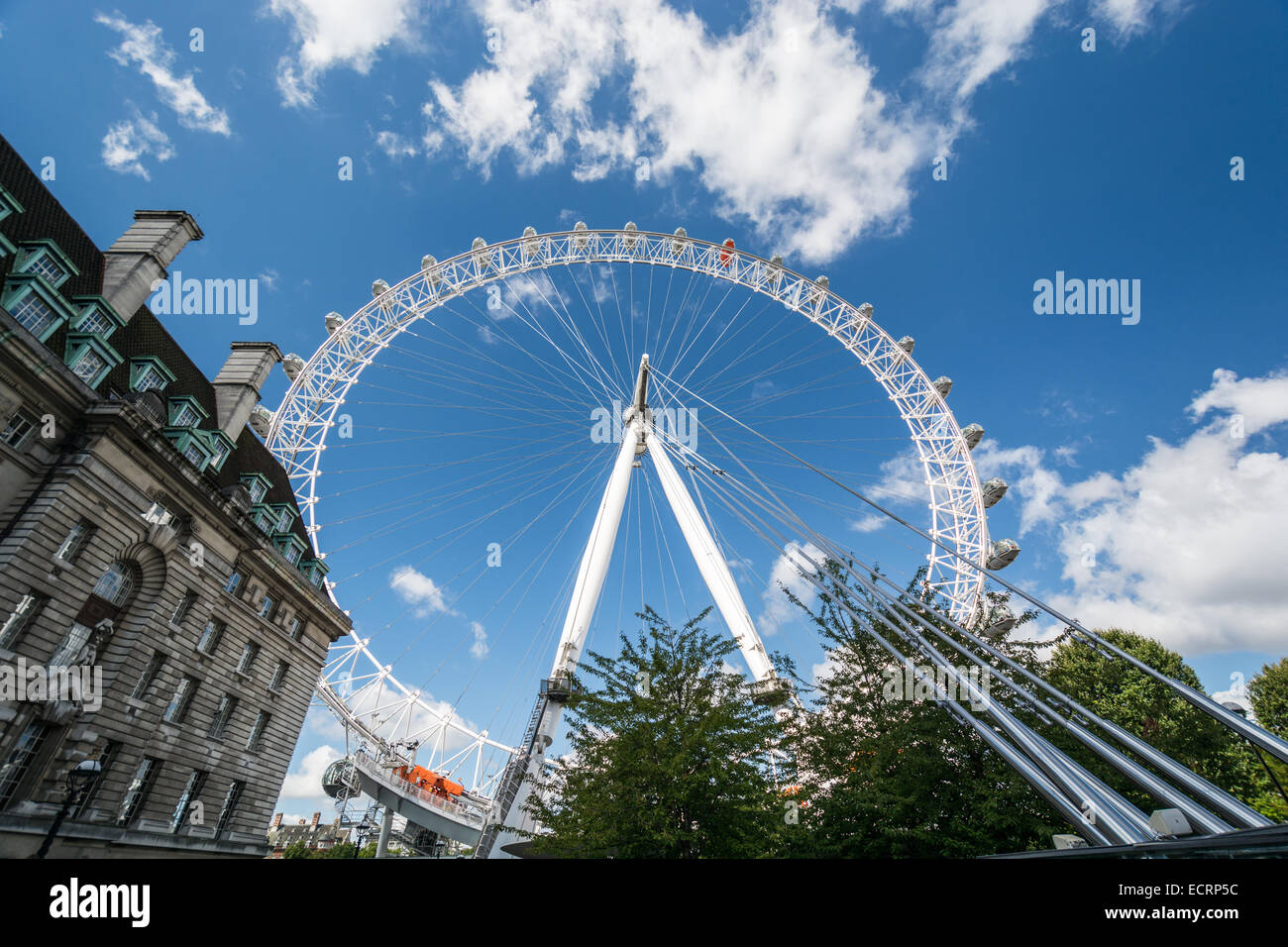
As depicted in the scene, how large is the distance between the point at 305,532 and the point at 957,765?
3516cm

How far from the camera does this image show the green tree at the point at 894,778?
540 inches

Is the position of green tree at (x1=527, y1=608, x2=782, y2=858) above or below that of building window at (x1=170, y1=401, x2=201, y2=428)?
below

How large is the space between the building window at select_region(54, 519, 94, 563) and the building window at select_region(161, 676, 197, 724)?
22.2 feet

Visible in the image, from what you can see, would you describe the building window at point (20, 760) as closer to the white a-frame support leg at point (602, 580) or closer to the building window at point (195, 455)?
the building window at point (195, 455)

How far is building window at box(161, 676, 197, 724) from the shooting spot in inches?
957

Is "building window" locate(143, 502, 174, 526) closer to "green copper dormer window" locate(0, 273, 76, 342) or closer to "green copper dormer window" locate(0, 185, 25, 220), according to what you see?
"green copper dormer window" locate(0, 273, 76, 342)

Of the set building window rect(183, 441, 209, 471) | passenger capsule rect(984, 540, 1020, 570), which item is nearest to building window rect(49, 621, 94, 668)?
building window rect(183, 441, 209, 471)

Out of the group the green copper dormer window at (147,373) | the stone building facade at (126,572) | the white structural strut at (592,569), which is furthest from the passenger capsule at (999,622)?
the green copper dormer window at (147,373)

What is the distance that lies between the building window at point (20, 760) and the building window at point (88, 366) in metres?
11.2

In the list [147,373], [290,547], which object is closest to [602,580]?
[290,547]

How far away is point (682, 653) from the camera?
1908 centimetres

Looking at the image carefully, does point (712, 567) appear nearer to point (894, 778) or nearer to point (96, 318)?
point (894, 778)
